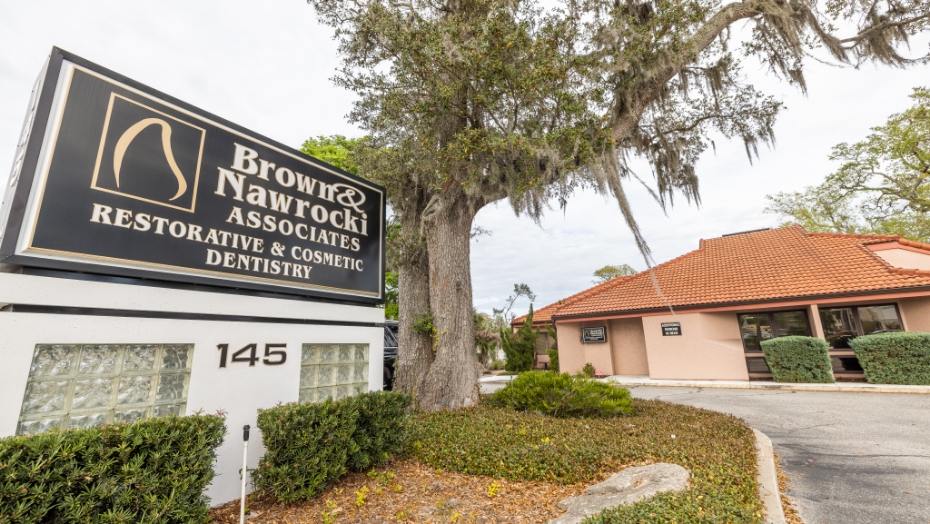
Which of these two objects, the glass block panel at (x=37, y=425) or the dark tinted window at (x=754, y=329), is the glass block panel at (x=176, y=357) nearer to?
the glass block panel at (x=37, y=425)

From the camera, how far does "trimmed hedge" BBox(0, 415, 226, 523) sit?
227 cm

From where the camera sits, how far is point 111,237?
3.48m

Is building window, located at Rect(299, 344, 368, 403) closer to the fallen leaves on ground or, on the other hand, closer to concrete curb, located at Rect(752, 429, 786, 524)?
concrete curb, located at Rect(752, 429, 786, 524)

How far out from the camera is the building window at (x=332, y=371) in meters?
4.77

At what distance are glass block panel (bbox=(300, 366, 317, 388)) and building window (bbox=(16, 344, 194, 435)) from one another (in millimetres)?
1210

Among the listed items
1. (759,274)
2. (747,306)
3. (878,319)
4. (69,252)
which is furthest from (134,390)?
(878,319)

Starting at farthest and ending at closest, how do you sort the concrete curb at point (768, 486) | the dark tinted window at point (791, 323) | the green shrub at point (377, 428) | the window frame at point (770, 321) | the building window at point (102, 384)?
the dark tinted window at point (791, 323) → the window frame at point (770, 321) → the green shrub at point (377, 428) → the concrete curb at point (768, 486) → the building window at point (102, 384)

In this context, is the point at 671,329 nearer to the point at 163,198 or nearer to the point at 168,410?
the point at 168,410

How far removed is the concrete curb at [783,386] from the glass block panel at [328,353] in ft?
18.8

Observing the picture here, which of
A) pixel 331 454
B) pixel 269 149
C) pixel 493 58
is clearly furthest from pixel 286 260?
pixel 493 58

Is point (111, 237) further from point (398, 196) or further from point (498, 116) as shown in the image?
point (498, 116)

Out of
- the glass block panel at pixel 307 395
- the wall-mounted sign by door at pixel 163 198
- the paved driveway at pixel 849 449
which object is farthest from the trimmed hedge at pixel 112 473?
the paved driveway at pixel 849 449

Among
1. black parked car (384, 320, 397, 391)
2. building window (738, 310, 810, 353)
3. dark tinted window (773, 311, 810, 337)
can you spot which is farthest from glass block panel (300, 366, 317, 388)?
dark tinted window (773, 311, 810, 337)

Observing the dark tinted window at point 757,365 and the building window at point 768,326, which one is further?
the dark tinted window at point 757,365
